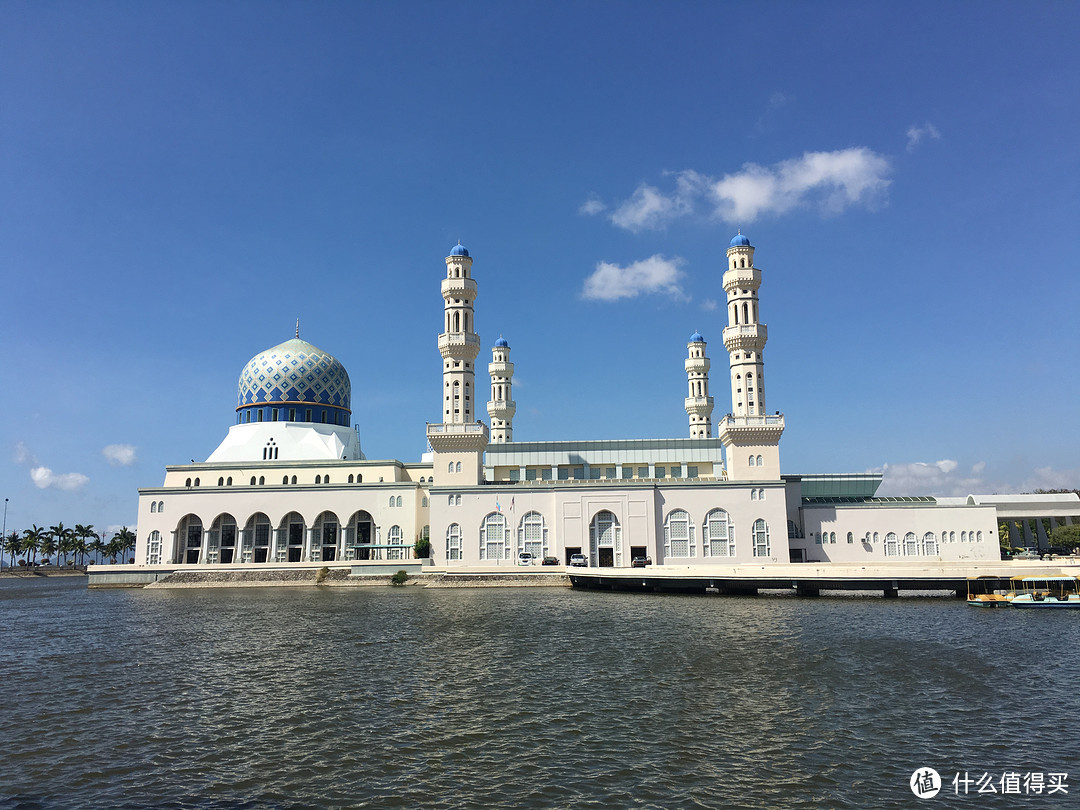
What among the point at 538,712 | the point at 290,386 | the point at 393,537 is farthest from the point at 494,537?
the point at 538,712

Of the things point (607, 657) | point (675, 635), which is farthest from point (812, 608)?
point (607, 657)

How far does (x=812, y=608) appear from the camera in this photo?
144 feet

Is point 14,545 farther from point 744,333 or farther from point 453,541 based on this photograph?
point 744,333

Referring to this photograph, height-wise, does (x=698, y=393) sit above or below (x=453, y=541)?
above

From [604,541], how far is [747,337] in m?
23.1

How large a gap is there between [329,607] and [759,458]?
4078cm

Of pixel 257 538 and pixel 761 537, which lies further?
pixel 257 538

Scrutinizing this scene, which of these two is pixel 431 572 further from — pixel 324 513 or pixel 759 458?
pixel 759 458

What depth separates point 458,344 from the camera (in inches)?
2884

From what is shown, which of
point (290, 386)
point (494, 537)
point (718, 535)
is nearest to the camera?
point (718, 535)

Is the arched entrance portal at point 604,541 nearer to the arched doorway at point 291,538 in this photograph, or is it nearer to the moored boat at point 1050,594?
the arched doorway at point 291,538

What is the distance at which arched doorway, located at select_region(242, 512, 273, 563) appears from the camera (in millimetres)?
76062

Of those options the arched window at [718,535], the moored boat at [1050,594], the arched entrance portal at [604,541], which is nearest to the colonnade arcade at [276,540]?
the arched entrance portal at [604,541]

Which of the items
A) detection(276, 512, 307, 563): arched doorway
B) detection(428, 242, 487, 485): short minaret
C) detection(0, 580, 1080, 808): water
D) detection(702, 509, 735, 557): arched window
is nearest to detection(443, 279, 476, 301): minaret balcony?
detection(428, 242, 487, 485): short minaret
